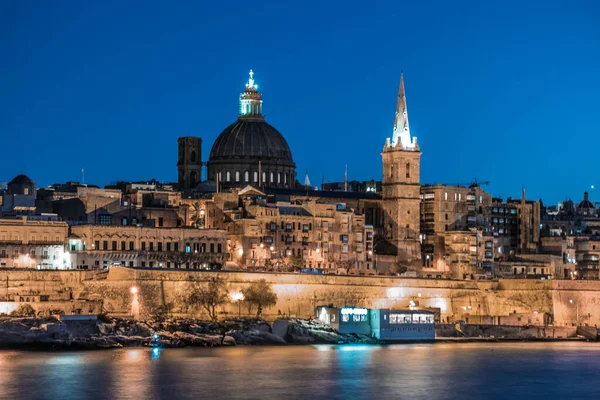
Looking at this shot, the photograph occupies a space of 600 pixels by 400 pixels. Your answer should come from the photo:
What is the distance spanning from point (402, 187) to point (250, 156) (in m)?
11.8

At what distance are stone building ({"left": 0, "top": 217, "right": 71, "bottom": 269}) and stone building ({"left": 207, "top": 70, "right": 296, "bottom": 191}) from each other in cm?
2210

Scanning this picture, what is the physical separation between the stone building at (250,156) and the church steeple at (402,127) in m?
9.43

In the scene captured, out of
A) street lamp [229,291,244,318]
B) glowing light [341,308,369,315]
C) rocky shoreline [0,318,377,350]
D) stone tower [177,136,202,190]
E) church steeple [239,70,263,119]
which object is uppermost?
church steeple [239,70,263,119]

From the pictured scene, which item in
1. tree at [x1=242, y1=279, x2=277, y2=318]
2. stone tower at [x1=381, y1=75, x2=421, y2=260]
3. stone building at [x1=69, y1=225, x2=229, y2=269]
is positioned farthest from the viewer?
stone tower at [x1=381, y1=75, x2=421, y2=260]

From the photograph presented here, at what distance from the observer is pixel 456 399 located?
4962cm

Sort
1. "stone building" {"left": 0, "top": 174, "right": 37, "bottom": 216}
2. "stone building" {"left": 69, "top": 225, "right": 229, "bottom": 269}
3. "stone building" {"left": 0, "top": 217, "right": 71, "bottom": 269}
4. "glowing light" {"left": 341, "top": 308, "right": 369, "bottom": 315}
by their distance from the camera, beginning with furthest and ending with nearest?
"stone building" {"left": 0, "top": 174, "right": 37, "bottom": 216} < "stone building" {"left": 69, "top": 225, "right": 229, "bottom": 269} < "stone building" {"left": 0, "top": 217, "right": 71, "bottom": 269} < "glowing light" {"left": 341, "top": 308, "right": 369, "bottom": 315}

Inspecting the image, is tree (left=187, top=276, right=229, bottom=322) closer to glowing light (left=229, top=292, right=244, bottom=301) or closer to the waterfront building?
glowing light (left=229, top=292, right=244, bottom=301)

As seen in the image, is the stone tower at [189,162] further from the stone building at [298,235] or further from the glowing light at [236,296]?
the glowing light at [236,296]

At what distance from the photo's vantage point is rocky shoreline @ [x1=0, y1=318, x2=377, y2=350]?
62.5m

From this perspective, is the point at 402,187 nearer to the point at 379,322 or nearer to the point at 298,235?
the point at 298,235

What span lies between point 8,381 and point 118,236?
91.6 feet

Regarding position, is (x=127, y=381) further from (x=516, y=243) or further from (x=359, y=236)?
(x=516, y=243)

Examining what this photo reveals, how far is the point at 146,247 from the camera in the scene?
7950cm

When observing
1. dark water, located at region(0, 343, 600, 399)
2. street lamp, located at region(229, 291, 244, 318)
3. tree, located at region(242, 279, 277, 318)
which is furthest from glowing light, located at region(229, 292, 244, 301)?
dark water, located at region(0, 343, 600, 399)
